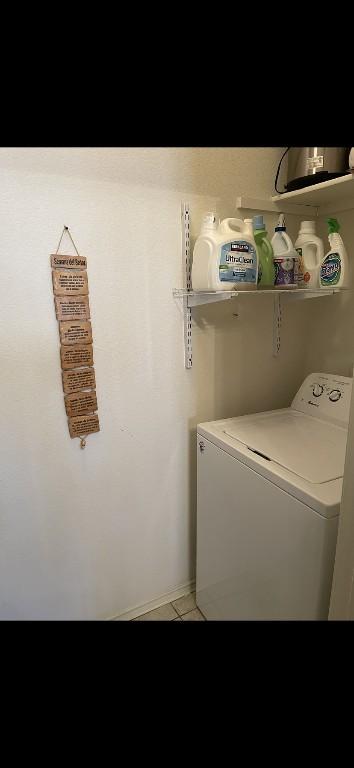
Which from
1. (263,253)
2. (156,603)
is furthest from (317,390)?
(156,603)

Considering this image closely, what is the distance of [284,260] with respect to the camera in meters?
1.53

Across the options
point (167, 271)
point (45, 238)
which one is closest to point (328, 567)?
point (167, 271)

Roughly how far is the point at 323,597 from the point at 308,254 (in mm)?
1343

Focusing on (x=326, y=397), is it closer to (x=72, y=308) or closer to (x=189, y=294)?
(x=189, y=294)

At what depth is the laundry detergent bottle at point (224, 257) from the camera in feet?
4.41

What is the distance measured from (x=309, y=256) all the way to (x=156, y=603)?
1.90 meters

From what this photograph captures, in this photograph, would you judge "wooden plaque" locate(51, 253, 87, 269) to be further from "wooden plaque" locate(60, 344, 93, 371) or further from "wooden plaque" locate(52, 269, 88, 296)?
"wooden plaque" locate(60, 344, 93, 371)

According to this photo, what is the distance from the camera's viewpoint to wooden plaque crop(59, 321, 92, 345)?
133 cm

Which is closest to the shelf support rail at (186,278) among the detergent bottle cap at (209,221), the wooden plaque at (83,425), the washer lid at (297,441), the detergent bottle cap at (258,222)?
the detergent bottle cap at (209,221)

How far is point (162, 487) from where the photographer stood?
5.77 feet

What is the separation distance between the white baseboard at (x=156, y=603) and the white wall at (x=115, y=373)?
4 cm

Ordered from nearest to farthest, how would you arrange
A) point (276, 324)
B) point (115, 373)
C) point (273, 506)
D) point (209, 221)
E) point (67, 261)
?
point (273, 506) < point (67, 261) < point (209, 221) < point (115, 373) < point (276, 324)

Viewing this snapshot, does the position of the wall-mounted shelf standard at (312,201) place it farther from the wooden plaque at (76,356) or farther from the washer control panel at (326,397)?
the wooden plaque at (76,356)

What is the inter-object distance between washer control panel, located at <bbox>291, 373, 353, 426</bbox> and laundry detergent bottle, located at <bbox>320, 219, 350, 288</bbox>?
1.52ft
